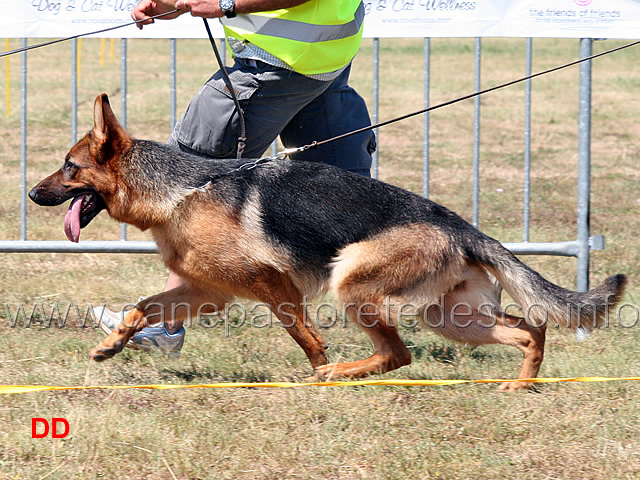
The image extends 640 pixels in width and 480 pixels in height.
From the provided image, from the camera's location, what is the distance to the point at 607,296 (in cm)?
425

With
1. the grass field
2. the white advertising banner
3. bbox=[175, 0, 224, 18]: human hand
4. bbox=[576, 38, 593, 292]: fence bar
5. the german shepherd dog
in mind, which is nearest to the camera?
the grass field

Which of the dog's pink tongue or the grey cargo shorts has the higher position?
the grey cargo shorts

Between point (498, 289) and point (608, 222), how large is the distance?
393 centimetres

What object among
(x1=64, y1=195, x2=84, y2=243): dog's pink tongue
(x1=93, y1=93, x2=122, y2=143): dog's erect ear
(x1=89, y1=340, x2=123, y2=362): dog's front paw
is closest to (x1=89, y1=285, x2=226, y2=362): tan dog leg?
(x1=89, y1=340, x2=123, y2=362): dog's front paw

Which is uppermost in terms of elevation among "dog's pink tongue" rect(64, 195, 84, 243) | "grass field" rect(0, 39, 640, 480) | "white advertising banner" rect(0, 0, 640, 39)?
"white advertising banner" rect(0, 0, 640, 39)

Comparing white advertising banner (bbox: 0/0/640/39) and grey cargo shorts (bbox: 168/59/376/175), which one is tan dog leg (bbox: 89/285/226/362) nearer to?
grey cargo shorts (bbox: 168/59/376/175)

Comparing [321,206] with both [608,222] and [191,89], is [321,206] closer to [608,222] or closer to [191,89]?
[608,222]

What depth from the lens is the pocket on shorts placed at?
14.8ft

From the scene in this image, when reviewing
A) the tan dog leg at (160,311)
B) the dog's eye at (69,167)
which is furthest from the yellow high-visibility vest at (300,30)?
the tan dog leg at (160,311)

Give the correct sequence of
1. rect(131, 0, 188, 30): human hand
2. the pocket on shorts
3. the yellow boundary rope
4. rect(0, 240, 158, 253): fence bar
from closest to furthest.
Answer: the yellow boundary rope → the pocket on shorts → rect(131, 0, 188, 30): human hand → rect(0, 240, 158, 253): fence bar

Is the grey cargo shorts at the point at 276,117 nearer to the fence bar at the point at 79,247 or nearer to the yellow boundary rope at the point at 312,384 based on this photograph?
the fence bar at the point at 79,247

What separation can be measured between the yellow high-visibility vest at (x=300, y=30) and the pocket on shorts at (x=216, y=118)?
0.20m

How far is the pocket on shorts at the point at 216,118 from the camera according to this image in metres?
4.50

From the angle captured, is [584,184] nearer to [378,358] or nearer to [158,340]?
[378,358]
